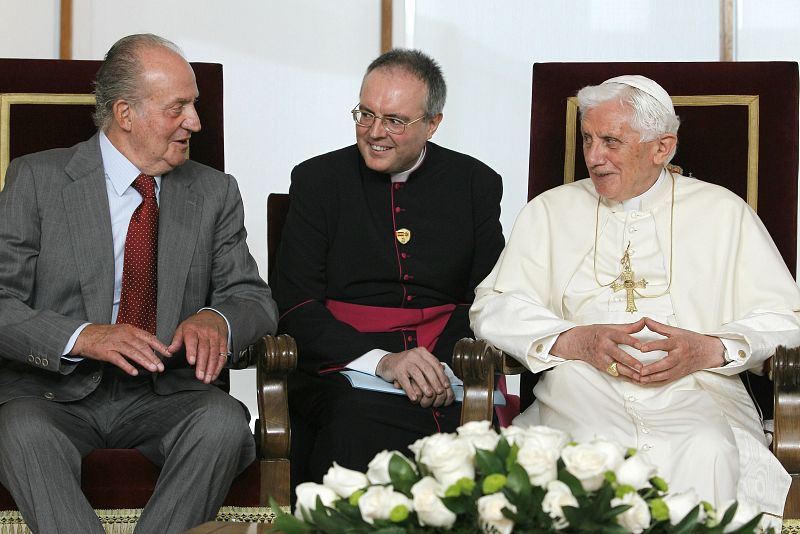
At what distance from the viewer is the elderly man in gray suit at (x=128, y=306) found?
9.65ft

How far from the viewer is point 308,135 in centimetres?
569

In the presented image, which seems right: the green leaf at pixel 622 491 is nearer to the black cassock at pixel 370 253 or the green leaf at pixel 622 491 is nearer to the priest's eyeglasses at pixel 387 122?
the black cassock at pixel 370 253

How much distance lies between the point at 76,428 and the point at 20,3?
3017 mm

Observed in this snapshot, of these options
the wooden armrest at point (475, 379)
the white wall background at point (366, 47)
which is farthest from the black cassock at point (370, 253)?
the white wall background at point (366, 47)

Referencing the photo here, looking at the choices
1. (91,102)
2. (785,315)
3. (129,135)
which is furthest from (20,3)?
(785,315)

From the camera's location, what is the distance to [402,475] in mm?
1835

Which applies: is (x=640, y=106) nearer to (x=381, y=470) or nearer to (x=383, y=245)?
(x=383, y=245)

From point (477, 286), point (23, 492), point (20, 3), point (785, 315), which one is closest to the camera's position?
point (23, 492)

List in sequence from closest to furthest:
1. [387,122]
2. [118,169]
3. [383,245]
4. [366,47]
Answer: [118,169]
[387,122]
[383,245]
[366,47]

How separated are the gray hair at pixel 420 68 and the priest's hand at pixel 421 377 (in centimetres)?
76

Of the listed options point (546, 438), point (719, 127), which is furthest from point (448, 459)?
point (719, 127)

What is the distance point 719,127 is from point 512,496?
2.44 meters

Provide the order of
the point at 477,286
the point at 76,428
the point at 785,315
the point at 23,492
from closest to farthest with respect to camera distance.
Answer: the point at 23,492 → the point at 76,428 → the point at 785,315 → the point at 477,286

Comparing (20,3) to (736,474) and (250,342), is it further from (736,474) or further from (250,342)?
(736,474)
